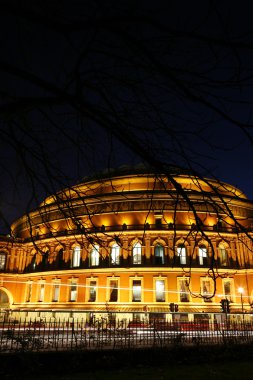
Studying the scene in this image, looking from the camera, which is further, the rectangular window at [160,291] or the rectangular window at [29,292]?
the rectangular window at [29,292]

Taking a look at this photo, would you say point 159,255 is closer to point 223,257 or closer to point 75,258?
point 223,257

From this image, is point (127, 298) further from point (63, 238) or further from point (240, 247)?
point (240, 247)

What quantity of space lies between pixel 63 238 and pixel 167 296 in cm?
1288

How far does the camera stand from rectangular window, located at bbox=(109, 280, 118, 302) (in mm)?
34844

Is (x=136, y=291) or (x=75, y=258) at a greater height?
(x=75, y=258)

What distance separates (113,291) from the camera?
35.3m

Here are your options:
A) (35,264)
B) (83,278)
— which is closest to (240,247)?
(83,278)

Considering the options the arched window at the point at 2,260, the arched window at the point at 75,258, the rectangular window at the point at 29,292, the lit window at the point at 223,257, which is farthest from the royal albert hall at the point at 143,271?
the arched window at the point at 2,260

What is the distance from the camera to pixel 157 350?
13156 millimetres

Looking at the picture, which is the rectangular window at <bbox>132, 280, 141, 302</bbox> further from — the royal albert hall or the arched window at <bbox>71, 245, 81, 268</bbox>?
the arched window at <bbox>71, 245, 81, 268</bbox>

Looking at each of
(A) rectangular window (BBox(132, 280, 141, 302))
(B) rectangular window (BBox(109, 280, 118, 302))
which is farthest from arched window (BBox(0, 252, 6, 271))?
(A) rectangular window (BBox(132, 280, 141, 302))

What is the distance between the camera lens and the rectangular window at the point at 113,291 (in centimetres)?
3484

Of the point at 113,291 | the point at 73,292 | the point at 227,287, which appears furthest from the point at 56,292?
the point at 227,287

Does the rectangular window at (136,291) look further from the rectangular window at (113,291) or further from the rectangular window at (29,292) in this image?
the rectangular window at (29,292)
